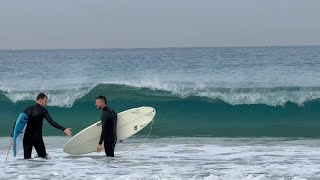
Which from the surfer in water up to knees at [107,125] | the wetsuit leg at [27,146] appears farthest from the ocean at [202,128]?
the surfer in water up to knees at [107,125]

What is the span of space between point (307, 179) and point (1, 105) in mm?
16607

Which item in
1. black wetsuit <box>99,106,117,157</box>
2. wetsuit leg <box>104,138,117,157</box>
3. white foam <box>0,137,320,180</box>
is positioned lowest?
white foam <box>0,137,320,180</box>

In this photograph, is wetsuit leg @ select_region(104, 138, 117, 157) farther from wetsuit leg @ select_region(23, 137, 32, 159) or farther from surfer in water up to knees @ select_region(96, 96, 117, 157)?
wetsuit leg @ select_region(23, 137, 32, 159)

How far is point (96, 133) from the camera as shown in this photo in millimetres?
10289

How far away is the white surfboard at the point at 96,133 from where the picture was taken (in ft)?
33.3

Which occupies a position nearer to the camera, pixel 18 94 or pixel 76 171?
pixel 76 171

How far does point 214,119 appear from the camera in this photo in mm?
18828

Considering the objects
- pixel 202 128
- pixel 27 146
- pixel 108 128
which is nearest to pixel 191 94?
pixel 202 128

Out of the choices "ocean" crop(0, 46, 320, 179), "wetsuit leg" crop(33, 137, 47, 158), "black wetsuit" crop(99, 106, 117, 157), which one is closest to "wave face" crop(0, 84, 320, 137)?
"ocean" crop(0, 46, 320, 179)

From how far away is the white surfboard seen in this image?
10162 millimetres

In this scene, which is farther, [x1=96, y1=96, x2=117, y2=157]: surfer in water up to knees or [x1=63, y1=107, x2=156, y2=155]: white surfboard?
[x1=63, y1=107, x2=156, y2=155]: white surfboard

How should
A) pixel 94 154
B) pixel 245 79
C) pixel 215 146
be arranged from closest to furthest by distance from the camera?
pixel 94 154 < pixel 215 146 < pixel 245 79

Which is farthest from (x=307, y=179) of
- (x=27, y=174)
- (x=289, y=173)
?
(x=27, y=174)

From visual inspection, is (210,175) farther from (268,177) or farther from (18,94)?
(18,94)
